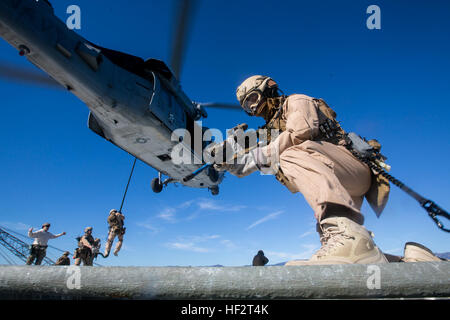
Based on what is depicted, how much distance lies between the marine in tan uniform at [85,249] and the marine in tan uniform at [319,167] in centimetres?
763

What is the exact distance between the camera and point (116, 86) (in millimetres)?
5516

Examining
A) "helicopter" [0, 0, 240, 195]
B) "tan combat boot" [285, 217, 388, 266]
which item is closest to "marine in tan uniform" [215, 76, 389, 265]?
"tan combat boot" [285, 217, 388, 266]

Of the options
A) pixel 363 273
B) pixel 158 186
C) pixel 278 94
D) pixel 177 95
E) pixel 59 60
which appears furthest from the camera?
pixel 158 186

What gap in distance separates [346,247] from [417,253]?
615 millimetres

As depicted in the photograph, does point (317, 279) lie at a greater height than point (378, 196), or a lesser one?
lesser

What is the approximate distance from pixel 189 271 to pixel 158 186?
942 centimetres

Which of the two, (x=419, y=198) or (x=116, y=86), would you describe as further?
(x=116, y=86)

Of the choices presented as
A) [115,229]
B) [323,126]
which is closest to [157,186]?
[115,229]

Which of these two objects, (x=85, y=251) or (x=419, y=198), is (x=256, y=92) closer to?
(x=419, y=198)

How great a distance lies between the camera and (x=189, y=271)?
805 mm

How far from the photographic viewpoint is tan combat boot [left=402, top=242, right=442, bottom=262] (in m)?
1.40

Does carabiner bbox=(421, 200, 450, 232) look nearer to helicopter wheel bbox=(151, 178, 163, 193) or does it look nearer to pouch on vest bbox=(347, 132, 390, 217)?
pouch on vest bbox=(347, 132, 390, 217)
